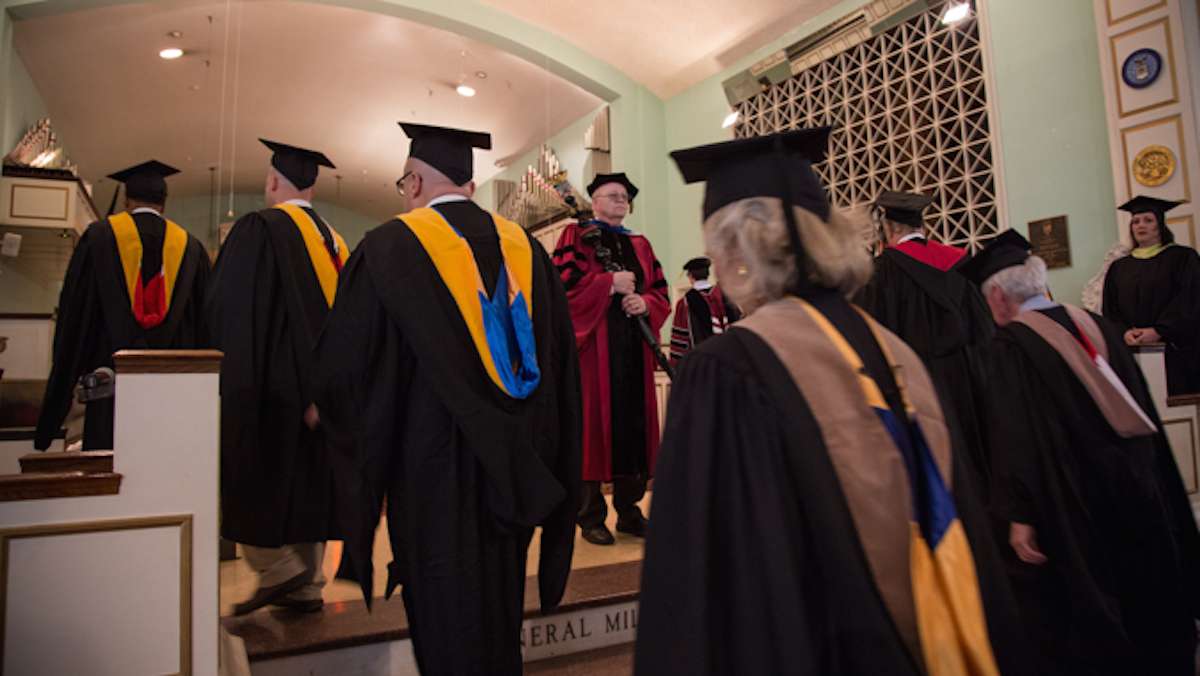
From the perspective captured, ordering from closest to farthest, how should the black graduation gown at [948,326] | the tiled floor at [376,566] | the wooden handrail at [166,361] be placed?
the wooden handrail at [166,361] → the tiled floor at [376,566] → the black graduation gown at [948,326]

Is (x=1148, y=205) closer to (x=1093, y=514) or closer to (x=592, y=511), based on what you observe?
(x=1093, y=514)

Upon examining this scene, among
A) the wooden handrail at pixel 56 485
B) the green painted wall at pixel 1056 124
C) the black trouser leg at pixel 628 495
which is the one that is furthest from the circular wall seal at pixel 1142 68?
the wooden handrail at pixel 56 485

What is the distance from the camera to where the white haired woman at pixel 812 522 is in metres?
0.96

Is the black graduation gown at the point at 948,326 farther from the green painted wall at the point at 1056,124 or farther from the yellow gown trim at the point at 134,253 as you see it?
the yellow gown trim at the point at 134,253

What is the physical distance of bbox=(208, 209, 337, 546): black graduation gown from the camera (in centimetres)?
260

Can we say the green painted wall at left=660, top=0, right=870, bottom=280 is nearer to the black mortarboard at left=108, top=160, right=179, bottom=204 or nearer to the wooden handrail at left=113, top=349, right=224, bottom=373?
the black mortarboard at left=108, top=160, right=179, bottom=204

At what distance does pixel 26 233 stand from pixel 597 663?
7.48 metres

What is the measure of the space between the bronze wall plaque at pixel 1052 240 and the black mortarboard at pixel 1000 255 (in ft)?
12.7

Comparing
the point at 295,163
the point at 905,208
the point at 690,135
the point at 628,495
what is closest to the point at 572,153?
the point at 690,135

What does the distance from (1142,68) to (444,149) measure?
569 cm

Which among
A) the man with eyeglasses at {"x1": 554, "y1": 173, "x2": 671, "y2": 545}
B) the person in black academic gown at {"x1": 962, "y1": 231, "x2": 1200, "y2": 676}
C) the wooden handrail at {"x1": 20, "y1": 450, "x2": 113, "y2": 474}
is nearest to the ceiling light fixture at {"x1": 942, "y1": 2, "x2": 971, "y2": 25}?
the man with eyeglasses at {"x1": 554, "y1": 173, "x2": 671, "y2": 545}

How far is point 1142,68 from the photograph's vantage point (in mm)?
5297

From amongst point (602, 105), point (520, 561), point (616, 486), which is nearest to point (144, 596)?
point (520, 561)

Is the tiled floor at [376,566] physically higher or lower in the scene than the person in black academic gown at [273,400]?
lower
